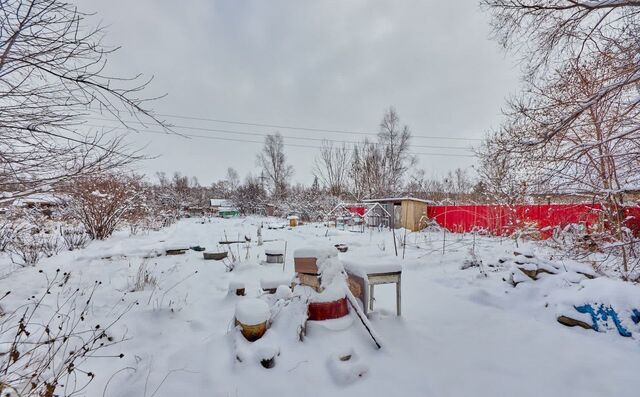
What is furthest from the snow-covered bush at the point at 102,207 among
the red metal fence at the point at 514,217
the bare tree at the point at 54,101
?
the red metal fence at the point at 514,217

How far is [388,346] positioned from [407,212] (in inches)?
492

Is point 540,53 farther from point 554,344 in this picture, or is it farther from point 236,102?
point 236,102

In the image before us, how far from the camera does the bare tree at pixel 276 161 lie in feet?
109

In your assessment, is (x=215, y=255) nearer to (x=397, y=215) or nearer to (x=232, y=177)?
(x=397, y=215)

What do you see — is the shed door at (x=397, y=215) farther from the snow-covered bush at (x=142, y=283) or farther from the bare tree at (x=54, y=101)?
the bare tree at (x=54, y=101)

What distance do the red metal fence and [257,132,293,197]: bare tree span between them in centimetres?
2250

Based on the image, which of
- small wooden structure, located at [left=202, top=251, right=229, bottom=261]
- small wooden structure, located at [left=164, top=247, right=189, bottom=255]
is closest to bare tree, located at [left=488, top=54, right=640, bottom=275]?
small wooden structure, located at [left=202, top=251, right=229, bottom=261]

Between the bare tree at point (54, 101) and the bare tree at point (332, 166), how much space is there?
2430 cm

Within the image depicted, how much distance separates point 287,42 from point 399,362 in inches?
431

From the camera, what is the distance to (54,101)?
7.01ft

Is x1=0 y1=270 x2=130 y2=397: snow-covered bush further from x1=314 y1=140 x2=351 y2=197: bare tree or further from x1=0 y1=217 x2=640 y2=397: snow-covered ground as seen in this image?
x1=314 y1=140 x2=351 y2=197: bare tree

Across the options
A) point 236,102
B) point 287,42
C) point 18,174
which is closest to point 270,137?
point 236,102

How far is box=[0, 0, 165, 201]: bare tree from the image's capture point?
6.19 ft

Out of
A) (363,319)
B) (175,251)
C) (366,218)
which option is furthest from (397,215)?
(363,319)
